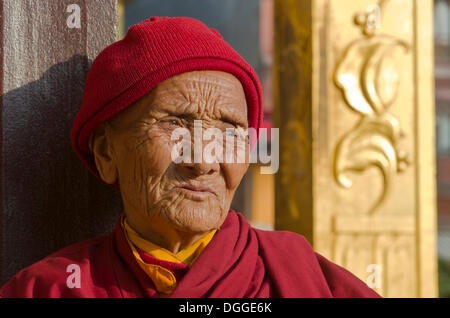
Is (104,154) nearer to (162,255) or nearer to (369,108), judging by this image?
(162,255)

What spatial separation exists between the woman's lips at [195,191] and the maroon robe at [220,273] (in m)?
0.10

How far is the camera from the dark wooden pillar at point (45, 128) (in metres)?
1.12

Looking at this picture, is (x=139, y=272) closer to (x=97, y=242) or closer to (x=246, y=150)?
(x=97, y=242)

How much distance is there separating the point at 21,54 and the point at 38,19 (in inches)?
4.1

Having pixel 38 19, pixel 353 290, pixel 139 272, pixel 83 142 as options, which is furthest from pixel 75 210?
pixel 353 290


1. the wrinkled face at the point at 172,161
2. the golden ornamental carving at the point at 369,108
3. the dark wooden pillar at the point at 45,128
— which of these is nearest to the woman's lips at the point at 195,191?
the wrinkled face at the point at 172,161

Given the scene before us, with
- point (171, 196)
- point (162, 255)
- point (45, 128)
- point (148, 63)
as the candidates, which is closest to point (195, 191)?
point (171, 196)

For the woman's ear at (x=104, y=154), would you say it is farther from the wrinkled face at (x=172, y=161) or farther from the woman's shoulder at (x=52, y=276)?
the woman's shoulder at (x=52, y=276)

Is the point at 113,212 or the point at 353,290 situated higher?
the point at 113,212

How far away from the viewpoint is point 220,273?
87 cm

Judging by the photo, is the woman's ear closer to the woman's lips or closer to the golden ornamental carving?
the woman's lips

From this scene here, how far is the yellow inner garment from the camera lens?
2.97 feet

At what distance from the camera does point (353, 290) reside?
929 millimetres
